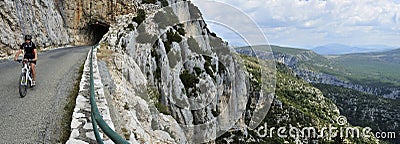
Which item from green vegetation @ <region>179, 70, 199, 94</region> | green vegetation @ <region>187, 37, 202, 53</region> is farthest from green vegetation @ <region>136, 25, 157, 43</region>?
green vegetation @ <region>187, 37, 202, 53</region>

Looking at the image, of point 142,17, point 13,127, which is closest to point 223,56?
point 142,17

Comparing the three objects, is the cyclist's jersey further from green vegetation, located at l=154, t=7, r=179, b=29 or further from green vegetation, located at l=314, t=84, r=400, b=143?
green vegetation, located at l=314, t=84, r=400, b=143

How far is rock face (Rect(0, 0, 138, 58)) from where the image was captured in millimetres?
20531

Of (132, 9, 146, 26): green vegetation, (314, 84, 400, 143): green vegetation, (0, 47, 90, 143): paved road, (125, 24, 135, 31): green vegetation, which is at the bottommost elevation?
(314, 84, 400, 143): green vegetation

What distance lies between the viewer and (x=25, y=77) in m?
8.59

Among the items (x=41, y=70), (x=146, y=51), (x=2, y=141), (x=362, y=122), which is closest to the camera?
(x=2, y=141)

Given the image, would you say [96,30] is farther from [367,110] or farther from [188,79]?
[367,110]

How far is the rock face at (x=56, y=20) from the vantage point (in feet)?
67.4

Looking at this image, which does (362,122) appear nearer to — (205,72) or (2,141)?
(205,72)

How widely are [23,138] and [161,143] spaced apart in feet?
12.7

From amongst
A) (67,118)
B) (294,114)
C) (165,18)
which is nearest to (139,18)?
(165,18)

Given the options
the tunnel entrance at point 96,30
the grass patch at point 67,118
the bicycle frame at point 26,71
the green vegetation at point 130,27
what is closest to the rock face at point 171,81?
A: the green vegetation at point 130,27

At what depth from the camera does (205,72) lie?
37.6m

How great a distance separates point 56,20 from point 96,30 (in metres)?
13.0
